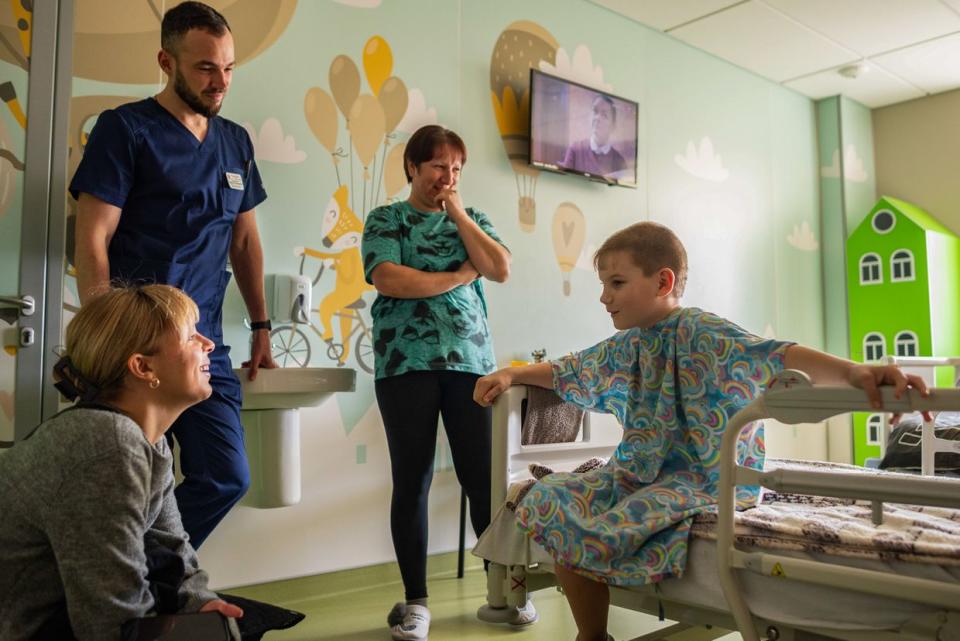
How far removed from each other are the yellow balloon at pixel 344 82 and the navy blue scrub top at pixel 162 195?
0.92m

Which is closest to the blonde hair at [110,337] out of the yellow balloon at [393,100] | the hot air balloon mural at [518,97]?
the yellow balloon at [393,100]

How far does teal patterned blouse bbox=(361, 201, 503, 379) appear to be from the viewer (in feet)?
7.64

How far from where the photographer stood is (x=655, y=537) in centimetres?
153

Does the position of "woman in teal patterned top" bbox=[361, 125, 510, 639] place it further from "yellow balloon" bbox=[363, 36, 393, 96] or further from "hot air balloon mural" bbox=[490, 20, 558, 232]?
"hot air balloon mural" bbox=[490, 20, 558, 232]

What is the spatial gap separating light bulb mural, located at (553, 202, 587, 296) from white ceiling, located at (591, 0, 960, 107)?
1.08m

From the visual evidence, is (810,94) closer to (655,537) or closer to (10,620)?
(655,537)

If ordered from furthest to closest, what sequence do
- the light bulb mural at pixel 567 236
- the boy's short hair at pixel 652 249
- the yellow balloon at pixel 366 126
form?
the light bulb mural at pixel 567 236, the yellow balloon at pixel 366 126, the boy's short hair at pixel 652 249

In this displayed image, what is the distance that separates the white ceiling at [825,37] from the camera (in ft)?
13.3

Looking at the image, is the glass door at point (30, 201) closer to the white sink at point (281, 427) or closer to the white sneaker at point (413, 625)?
the white sink at point (281, 427)

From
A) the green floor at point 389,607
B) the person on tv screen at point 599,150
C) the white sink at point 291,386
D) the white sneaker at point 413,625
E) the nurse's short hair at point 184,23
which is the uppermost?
the person on tv screen at point 599,150

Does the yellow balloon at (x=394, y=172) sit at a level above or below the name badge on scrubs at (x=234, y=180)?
above

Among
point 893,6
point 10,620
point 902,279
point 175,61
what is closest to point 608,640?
point 10,620

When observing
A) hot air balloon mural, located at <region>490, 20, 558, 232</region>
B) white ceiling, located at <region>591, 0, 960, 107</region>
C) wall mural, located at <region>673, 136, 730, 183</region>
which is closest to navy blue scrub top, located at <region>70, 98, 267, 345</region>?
hot air balloon mural, located at <region>490, 20, 558, 232</region>

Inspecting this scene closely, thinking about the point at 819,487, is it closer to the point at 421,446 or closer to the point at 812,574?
the point at 812,574
